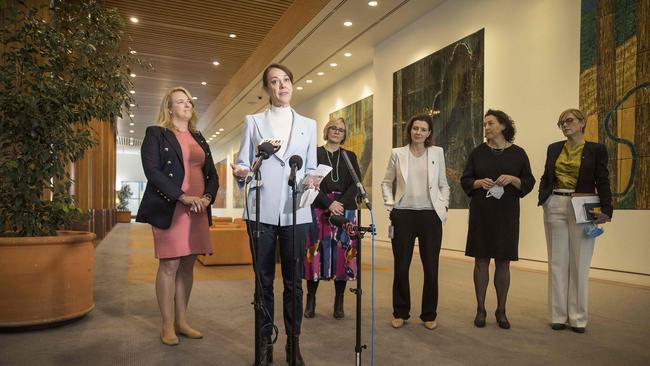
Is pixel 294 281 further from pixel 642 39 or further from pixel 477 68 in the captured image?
pixel 477 68

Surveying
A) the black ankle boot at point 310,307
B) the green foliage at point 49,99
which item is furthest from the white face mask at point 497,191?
the green foliage at point 49,99

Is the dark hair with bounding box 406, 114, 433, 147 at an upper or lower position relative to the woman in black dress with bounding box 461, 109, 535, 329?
upper

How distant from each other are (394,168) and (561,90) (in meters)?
3.75

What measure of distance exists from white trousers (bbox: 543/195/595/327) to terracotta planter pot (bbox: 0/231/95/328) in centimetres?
346

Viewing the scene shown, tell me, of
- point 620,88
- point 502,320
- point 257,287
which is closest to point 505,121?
point 502,320

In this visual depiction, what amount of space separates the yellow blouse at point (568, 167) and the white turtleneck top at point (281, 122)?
7.41 feet

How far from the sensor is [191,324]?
11.6 ft

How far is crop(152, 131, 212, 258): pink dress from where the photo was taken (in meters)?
3.02

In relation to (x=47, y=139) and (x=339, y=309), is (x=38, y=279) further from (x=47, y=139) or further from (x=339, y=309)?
(x=339, y=309)

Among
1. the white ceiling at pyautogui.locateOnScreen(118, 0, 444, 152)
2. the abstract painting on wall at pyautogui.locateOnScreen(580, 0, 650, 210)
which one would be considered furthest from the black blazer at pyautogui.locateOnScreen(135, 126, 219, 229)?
the white ceiling at pyautogui.locateOnScreen(118, 0, 444, 152)

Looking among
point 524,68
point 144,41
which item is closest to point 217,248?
point 524,68

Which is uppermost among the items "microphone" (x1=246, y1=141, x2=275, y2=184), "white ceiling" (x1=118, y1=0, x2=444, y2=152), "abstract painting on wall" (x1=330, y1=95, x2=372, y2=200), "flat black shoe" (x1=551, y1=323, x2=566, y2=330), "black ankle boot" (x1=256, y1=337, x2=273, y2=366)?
"white ceiling" (x1=118, y1=0, x2=444, y2=152)

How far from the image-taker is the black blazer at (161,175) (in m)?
2.97

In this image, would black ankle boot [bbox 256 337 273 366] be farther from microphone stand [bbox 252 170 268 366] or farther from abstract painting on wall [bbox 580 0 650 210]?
abstract painting on wall [bbox 580 0 650 210]
